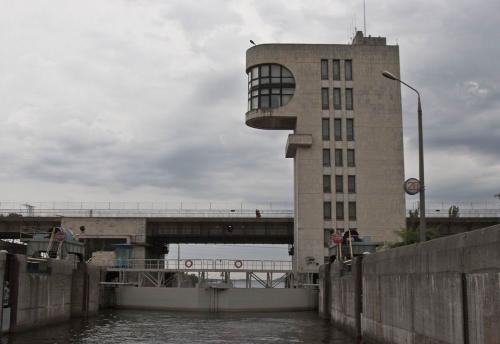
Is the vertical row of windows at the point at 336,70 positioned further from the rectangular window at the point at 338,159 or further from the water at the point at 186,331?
the water at the point at 186,331

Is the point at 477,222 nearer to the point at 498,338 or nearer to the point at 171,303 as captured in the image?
the point at 171,303

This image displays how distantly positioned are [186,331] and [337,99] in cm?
3937

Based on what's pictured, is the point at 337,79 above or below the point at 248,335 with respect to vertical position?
above

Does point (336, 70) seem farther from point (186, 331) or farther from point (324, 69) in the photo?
point (186, 331)

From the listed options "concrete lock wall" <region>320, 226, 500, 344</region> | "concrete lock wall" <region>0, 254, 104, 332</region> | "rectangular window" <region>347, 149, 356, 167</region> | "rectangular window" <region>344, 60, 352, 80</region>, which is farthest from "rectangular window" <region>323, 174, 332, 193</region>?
"concrete lock wall" <region>320, 226, 500, 344</region>

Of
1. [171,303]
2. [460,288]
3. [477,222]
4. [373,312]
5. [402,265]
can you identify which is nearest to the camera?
[460,288]

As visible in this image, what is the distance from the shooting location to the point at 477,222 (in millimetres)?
75750

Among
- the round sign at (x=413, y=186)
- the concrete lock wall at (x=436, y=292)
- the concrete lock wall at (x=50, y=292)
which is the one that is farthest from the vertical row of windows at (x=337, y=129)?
the round sign at (x=413, y=186)

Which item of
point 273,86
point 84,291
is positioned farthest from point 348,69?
point 84,291

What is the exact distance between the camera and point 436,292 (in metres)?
21.2

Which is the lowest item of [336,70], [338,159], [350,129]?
[338,159]

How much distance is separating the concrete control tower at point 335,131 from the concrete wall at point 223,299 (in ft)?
18.9

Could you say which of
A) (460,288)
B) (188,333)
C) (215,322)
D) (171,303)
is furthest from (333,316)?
(460,288)

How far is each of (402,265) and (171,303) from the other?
40.7 metres
